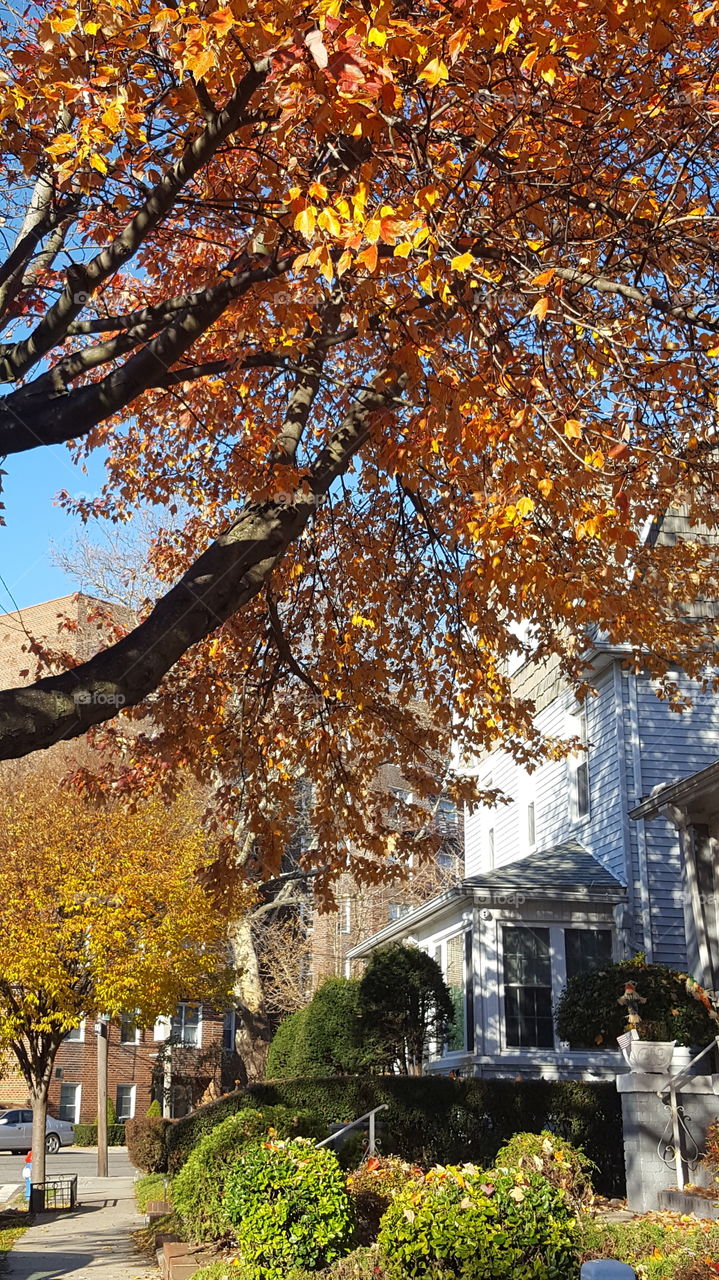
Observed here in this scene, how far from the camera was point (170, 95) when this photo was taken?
6500 mm

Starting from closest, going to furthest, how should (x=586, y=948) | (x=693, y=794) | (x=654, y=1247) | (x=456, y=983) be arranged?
(x=654, y=1247) → (x=693, y=794) → (x=586, y=948) → (x=456, y=983)

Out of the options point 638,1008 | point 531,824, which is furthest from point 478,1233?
point 531,824

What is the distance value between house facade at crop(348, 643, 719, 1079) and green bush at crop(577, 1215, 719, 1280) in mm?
9468

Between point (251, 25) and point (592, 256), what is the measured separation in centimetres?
370

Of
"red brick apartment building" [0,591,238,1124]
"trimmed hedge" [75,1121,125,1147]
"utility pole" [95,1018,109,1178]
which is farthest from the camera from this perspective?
"trimmed hedge" [75,1121,125,1147]

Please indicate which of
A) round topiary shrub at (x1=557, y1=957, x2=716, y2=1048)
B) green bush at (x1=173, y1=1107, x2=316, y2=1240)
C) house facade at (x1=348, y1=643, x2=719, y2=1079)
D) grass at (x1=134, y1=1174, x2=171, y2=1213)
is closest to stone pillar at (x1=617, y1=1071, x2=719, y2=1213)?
round topiary shrub at (x1=557, y1=957, x2=716, y2=1048)

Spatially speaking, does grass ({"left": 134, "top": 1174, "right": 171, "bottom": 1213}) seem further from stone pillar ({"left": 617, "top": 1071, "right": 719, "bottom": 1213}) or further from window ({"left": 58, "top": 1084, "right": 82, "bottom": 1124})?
window ({"left": 58, "top": 1084, "right": 82, "bottom": 1124})

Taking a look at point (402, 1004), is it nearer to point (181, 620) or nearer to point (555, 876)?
point (555, 876)

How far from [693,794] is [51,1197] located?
14.1 m

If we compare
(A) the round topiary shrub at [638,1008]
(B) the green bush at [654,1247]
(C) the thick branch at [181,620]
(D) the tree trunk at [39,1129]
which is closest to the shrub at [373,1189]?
(B) the green bush at [654,1247]

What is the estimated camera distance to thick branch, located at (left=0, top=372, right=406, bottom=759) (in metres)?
5.97

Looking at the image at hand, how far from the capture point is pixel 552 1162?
9477 millimetres

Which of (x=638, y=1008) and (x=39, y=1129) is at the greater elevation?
(x=638, y=1008)

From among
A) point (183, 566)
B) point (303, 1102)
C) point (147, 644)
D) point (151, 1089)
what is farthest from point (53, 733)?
point (151, 1089)
